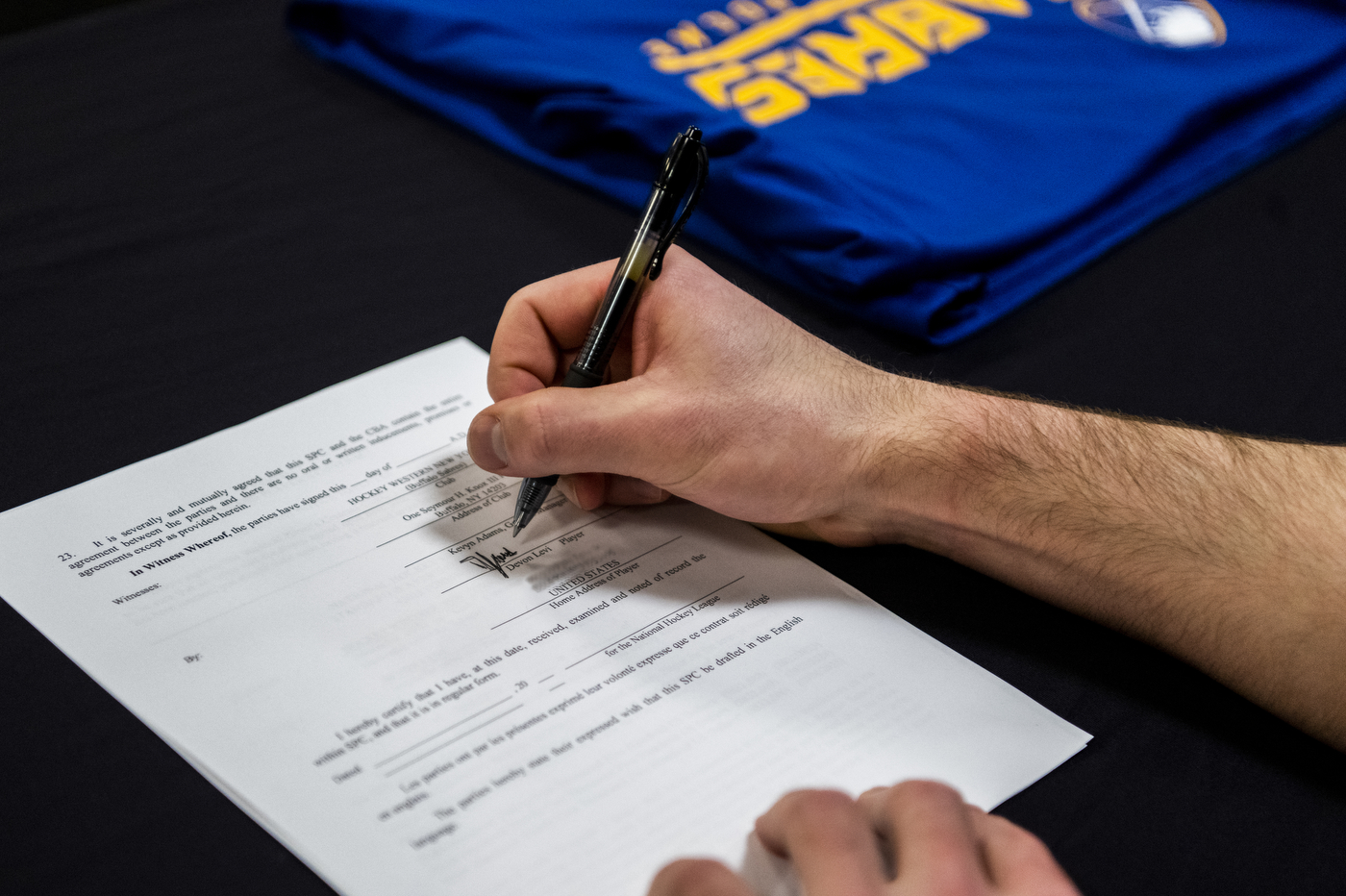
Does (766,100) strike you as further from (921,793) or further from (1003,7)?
(921,793)

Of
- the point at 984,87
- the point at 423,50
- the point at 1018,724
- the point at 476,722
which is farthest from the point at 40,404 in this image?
the point at 984,87

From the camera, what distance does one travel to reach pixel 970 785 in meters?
0.53

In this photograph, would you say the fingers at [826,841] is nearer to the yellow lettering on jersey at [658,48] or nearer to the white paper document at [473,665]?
the white paper document at [473,665]

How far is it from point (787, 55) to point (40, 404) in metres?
0.77

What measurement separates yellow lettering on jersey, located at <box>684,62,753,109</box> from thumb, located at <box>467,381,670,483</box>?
0.48 m

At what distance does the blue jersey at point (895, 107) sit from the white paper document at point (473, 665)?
0.33 meters

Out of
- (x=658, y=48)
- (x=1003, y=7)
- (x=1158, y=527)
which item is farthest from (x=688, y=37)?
(x=1158, y=527)

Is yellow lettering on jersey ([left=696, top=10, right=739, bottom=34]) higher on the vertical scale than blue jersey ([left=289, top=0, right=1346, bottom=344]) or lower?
higher

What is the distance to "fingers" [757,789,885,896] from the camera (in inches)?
16.6

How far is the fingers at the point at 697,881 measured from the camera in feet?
1.40
